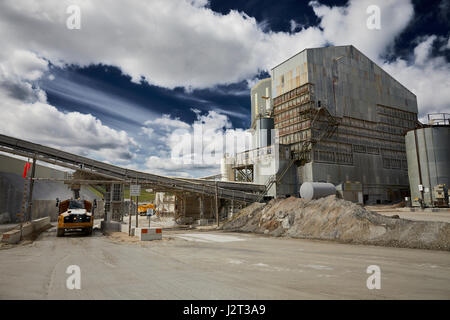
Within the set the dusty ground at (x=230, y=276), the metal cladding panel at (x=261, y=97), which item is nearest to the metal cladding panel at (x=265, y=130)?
the metal cladding panel at (x=261, y=97)

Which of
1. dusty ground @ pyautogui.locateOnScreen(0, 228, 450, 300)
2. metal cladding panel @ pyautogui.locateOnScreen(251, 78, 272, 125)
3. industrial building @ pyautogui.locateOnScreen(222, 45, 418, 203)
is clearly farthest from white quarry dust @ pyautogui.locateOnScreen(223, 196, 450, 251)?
metal cladding panel @ pyautogui.locateOnScreen(251, 78, 272, 125)

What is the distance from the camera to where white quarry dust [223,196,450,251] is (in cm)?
1235

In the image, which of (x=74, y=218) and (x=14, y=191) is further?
(x=14, y=191)

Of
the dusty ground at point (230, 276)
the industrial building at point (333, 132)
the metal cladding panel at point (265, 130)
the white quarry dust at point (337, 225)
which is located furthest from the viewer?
the metal cladding panel at point (265, 130)

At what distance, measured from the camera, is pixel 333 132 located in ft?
141

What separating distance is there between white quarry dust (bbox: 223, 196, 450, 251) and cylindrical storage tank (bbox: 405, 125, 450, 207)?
2341 cm

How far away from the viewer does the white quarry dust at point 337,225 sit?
40.5 feet

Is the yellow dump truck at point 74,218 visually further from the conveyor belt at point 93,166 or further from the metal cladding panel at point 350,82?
the metal cladding panel at point 350,82

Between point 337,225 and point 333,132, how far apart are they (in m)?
30.3

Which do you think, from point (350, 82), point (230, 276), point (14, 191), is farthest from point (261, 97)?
point (230, 276)

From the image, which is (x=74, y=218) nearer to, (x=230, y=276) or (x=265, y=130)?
(x=230, y=276)

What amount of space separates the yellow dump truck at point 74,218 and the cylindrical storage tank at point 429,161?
129ft
